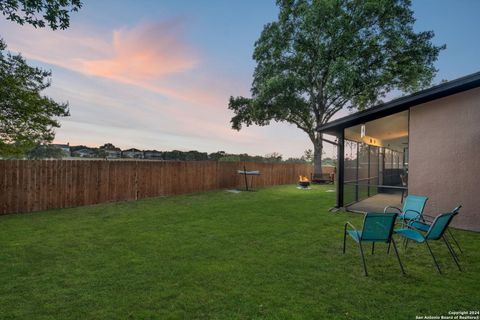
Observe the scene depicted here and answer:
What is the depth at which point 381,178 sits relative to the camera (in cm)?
1430

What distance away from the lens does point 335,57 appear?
20.3 metres

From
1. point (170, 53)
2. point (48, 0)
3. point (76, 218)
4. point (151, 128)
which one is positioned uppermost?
Answer: point (170, 53)

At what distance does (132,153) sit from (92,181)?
5.58m

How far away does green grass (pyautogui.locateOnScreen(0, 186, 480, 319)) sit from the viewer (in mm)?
2855

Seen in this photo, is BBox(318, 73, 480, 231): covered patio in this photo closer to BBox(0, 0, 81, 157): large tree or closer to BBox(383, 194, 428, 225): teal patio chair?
BBox(383, 194, 428, 225): teal patio chair

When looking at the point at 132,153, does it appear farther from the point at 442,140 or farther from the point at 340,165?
the point at 442,140

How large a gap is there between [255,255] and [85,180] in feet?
25.4

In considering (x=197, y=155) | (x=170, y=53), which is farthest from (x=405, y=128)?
(x=197, y=155)

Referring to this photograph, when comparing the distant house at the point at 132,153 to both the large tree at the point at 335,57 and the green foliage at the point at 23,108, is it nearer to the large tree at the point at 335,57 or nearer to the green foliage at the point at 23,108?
the green foliage at the point at 23,108

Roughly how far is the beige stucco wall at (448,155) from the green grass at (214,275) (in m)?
0.91

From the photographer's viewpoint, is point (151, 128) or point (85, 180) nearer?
point (85, 180)

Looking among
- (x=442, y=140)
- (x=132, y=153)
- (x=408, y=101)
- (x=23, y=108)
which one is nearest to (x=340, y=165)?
(x=408, y=101)

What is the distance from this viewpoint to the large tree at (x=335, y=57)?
19328 millimetres

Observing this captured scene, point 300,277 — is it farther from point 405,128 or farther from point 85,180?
point 405,128
